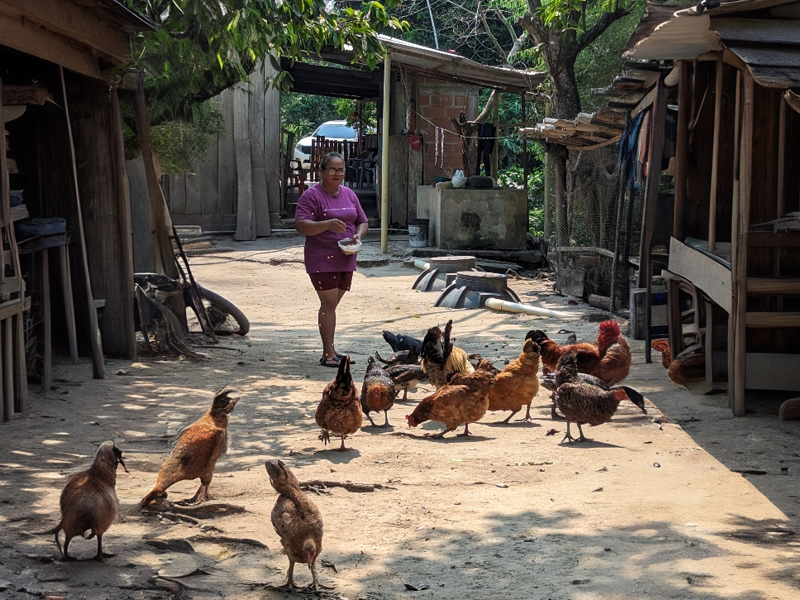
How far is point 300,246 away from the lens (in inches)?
850

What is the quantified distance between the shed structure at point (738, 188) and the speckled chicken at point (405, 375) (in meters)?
2.46

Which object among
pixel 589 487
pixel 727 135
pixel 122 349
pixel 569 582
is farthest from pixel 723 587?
pixel 122 349

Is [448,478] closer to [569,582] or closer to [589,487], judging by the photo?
[589,487]

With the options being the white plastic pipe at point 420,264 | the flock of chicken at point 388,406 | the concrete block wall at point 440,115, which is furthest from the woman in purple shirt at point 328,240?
the concrete block wall at point 440,115

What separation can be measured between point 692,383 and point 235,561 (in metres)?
5.34

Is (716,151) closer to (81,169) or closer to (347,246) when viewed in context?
(347,246)

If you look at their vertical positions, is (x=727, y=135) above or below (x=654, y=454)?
above

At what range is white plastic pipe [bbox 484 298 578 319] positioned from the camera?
42.1 feet

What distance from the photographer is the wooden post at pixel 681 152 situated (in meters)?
8.85

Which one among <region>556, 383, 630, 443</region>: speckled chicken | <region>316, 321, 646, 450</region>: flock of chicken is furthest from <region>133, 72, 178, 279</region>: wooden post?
<region>556, 383, 630, 443</region>: speckled chicken

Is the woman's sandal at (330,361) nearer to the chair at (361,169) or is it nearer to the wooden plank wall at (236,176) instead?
the wooden plank wall at (236,176)

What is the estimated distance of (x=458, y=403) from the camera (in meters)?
6.68

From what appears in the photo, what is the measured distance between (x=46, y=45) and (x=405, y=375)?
12.6ft

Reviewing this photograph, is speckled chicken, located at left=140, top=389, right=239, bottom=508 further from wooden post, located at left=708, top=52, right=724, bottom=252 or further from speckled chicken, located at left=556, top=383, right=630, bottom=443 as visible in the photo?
wooden post, located at left=708, top=52, right=724, bottom=252
